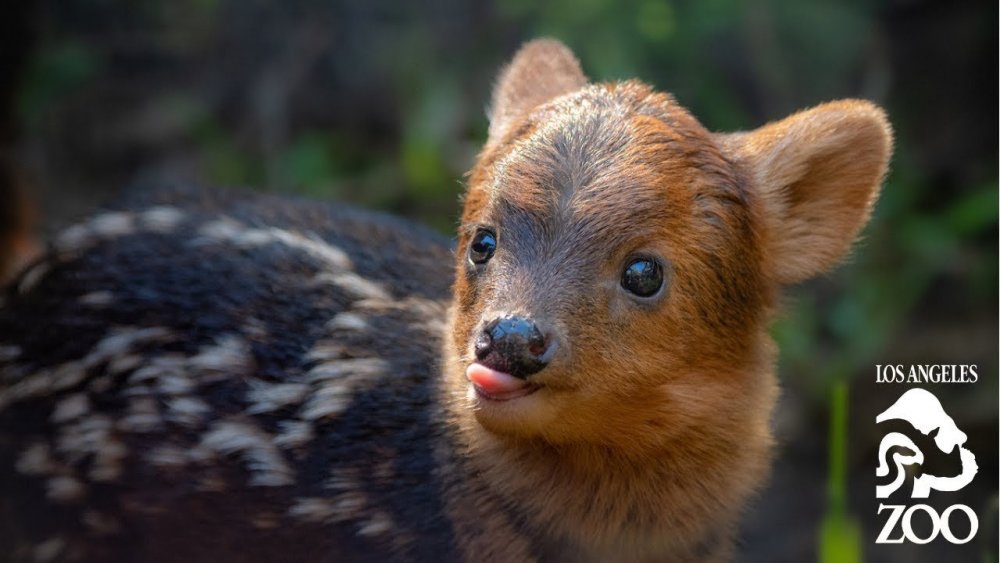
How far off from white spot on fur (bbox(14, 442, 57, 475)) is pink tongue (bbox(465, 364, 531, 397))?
1600 mm

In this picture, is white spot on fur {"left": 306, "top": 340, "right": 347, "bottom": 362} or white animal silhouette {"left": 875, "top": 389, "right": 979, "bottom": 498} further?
white animal silhouette {"left": 875, "top": 389, "right": 979, "bottom": 498}

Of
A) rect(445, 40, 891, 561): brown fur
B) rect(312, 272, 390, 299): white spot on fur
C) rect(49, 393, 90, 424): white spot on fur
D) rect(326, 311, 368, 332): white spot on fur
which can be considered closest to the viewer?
rect(445, 40, 891, 561): brown fur

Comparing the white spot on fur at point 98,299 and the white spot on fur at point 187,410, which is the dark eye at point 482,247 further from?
the white spot on fur at point 98,299

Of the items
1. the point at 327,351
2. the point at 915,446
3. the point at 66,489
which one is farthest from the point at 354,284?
the point at 915,446

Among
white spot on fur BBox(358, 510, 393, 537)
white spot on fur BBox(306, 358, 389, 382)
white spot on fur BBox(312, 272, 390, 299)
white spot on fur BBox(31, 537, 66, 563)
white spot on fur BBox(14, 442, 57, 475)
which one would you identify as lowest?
white spot on fur BBox(31, 537, 66, 563)

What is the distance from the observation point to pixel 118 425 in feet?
13.5

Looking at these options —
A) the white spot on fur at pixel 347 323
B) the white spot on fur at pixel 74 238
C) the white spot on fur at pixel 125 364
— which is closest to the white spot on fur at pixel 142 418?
the white spot on fur at pixel 125 364

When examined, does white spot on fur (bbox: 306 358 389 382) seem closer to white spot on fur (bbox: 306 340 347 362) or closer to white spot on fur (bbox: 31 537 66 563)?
white spot on fur (bbox: 306 340 347 362)

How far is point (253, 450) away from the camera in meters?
Result: 4.04

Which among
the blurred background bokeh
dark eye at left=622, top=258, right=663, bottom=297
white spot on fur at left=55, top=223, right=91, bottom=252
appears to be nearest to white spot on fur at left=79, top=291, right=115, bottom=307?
white spot on fur at left=55, top=223, right=91, bottom=252

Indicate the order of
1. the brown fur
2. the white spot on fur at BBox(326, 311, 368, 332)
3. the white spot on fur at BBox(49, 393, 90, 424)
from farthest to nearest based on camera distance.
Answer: the white spot on fur at BBox(326, 311, 368, 332)
the white spot on fur at BBox(49, 393, 90, 424)
the brown fur

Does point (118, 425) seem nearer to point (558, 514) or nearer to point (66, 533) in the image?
point (66, 533)

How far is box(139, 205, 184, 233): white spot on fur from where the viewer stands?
14.9 ft

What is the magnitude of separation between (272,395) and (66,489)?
2.31ft
